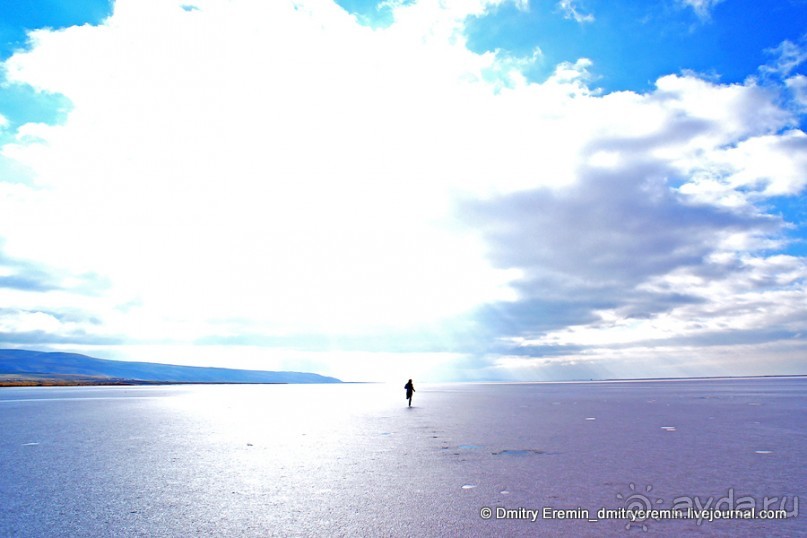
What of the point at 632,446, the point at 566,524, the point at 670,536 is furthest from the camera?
the point at 632,446

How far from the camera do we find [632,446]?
1471 cm

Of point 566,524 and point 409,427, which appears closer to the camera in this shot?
point 566,524

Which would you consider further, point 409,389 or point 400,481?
point 409,389

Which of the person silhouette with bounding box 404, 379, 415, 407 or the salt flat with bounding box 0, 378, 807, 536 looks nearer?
the salt flat with bounding box 0, 378, 807, 536

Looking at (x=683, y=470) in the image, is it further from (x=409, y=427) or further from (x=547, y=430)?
(x=409, y=427)

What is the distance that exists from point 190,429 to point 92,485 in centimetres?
1184

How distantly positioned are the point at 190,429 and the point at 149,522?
15.1 meters

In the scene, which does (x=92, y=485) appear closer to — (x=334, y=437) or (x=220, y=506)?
(x=220, y=506)

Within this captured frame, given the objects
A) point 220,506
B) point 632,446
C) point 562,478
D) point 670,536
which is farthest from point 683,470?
point 220,506

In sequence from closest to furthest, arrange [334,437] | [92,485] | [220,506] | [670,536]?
[670,536]
[220,506]
[92,485]
[334,437]

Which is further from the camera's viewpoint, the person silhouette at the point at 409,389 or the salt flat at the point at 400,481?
the person silhouette at the point at 409,389

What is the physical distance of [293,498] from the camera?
925cm

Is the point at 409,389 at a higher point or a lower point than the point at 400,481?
higher

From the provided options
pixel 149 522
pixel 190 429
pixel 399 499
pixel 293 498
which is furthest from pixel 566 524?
pixel 190 429
